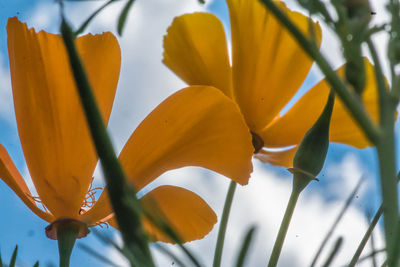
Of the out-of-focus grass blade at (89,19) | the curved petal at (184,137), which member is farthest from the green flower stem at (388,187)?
the curved petal at (184,137)

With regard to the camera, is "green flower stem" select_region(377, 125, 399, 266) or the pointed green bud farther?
the pointed green bud

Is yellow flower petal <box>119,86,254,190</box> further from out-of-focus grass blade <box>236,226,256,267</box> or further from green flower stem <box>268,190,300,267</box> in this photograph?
out-of-focus grass blade <box>236,226,256,267</box>

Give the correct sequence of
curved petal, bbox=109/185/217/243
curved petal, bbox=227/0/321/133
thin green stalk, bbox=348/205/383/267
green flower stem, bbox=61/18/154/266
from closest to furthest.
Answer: green flower stem, bbox=61/18/154/266
thin green stalk, bbox=348/205/383/267
curved petal, bbox=109/185/217/243
curved petal, bbox=227/0/321/133

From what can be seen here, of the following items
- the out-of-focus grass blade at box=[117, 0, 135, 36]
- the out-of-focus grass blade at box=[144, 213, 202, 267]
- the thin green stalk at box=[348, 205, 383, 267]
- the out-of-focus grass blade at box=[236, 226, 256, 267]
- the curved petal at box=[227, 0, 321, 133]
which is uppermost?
the curved petal at box=[227, 0, 321, 133]

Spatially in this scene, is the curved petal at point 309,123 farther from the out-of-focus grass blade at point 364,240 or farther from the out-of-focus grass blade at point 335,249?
the out-of-focus grass blade at point 335,249

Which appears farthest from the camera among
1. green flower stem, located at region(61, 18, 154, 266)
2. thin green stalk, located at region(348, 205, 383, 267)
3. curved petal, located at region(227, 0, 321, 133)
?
curved petal, located at region(227, 0, 321, 133)

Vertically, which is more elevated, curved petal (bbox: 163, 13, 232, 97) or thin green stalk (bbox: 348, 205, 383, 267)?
curved petal (bbox: 163, 13, 232, 97)

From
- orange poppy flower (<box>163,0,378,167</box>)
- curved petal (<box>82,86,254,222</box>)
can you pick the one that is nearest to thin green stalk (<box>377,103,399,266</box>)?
curved petal (<box>82,86,254,222</box>)

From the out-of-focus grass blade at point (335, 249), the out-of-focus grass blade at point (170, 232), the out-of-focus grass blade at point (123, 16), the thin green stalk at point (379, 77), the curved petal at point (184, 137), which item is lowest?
the out-of-focus grass blade at point (335, 249)
